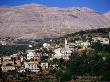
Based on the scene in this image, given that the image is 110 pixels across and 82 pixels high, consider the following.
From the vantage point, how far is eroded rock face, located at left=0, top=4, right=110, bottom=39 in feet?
166

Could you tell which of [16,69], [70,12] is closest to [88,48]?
[16,69]

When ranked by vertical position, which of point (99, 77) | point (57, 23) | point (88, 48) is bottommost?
point (99, 77)

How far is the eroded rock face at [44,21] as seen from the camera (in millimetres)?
50728

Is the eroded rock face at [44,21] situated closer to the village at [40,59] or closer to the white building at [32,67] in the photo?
the village at [40,59]

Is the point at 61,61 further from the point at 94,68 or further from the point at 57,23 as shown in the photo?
the point at 57,23

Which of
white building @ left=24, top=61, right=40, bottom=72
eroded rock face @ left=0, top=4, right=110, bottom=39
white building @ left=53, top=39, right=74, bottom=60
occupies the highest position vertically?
eroded rock face @ left=0, top=4, right=110, bottom=39

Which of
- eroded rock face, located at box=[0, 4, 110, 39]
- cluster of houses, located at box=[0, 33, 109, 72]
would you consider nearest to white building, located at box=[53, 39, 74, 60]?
cluster of houses, located at box=[0, 33, 109, 72]

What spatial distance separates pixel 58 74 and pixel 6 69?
11.7ft

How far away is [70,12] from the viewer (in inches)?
2534

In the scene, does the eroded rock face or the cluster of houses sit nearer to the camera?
the cluster of houses

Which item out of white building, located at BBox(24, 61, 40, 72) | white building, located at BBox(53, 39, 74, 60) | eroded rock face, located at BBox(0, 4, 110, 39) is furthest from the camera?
eroded rock face, located at BBox(0, 4, 110, 39)

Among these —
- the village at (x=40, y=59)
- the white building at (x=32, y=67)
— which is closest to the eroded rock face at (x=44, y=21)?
the village at (x=40, y=59)

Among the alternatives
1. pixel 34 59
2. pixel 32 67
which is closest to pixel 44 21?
pixel 34 59

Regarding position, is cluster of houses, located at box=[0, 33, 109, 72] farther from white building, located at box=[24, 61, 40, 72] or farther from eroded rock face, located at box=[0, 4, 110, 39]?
eroded rock face, located at box=[0, 4, 110, 39]
